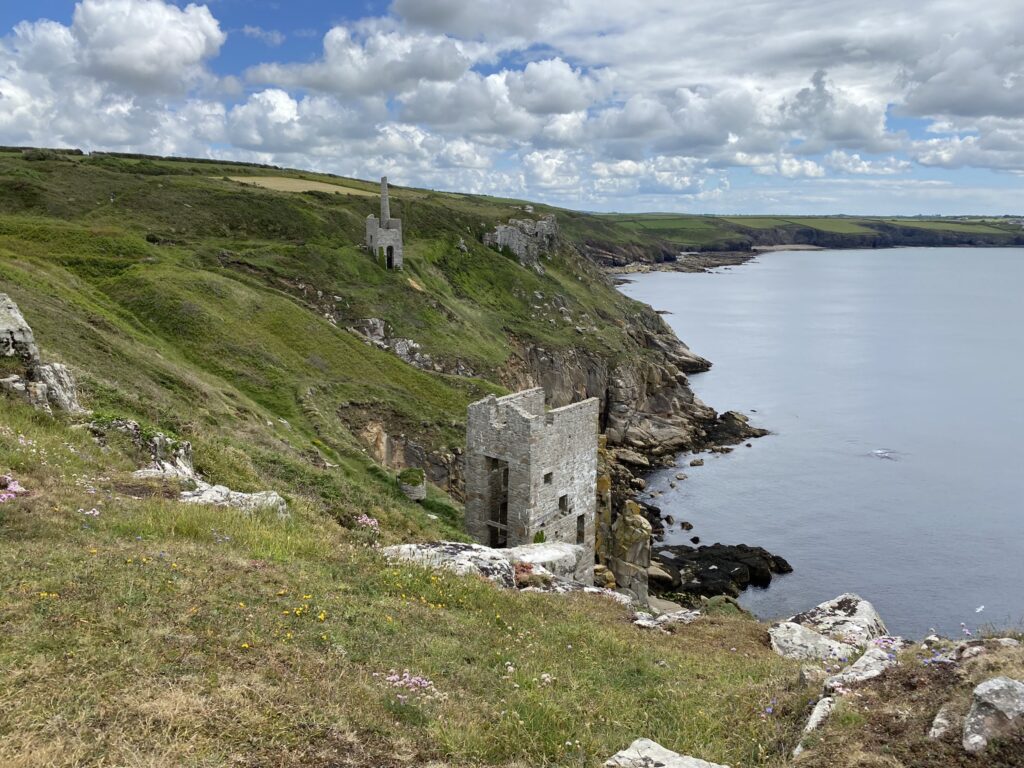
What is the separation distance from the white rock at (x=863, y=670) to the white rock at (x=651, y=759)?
2.14 meters

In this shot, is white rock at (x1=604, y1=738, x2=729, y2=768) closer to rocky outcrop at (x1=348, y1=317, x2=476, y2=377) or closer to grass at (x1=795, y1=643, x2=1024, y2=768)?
grass at (x1=795, y1=643, x2=1024, y2=768)

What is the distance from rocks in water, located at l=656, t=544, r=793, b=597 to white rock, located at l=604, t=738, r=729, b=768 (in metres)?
33.3

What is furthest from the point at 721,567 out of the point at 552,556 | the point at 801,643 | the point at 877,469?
the point at 801,643

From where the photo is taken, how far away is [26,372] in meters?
17.9

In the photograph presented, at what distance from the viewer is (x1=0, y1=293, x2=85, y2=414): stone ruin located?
56.9ft

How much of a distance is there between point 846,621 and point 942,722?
9.85 m

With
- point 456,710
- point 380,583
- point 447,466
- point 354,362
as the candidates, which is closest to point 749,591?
point 447,466

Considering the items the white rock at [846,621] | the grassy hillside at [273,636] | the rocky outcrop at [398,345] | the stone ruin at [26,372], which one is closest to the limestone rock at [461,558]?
the grassy hillside at [273,636]

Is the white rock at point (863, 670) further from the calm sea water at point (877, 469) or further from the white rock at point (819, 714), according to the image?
the calm sea water at point (877, 469)

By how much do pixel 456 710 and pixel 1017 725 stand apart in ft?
19.5

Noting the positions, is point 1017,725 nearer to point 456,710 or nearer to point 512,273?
point 456,710

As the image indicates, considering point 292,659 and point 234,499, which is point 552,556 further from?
point 292,659

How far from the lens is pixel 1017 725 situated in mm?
7039

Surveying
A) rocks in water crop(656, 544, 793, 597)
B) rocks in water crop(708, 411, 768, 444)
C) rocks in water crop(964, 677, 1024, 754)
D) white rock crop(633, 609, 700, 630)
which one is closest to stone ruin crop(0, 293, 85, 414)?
white rock crop(633, 609, 700, 630)
